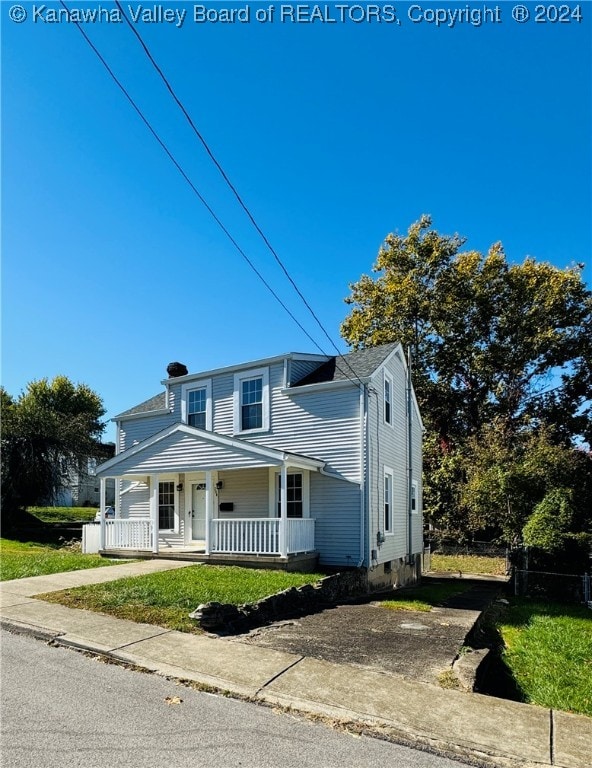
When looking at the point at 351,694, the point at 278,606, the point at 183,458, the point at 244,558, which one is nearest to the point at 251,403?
the point at 183,458

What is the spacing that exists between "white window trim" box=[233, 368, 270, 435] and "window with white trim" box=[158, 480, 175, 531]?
2961 millimetres

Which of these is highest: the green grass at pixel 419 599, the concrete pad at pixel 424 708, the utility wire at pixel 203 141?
the utility wire at pixel 203 141

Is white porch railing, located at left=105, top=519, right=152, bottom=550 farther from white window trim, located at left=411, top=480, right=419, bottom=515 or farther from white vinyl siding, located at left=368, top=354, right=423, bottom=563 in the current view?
white window trim, located at left=411, top=480, right=419, bottom=515

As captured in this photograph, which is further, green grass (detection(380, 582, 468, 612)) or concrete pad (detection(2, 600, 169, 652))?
green grass (detection(380, 582, 468, 612))

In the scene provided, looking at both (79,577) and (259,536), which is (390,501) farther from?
(79,577)

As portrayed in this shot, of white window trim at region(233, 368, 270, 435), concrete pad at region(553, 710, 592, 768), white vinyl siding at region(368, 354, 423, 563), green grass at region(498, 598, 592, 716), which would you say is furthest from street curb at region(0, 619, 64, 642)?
white window trim at region(233, 368, 270, 435)

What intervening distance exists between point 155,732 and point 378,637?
4146 mm

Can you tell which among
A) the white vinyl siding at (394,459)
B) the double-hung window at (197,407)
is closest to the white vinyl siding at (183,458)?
the double-hung window at (197,407)

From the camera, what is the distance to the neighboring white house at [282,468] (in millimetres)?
13859

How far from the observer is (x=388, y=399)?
16.8 meters

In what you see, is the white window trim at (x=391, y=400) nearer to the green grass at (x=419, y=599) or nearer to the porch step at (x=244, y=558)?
the porch step at (x=244, y=558)

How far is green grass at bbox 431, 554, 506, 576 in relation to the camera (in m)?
22.8

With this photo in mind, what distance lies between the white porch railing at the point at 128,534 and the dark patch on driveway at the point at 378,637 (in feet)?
22.9

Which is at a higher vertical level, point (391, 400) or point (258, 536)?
point (391, 400)
